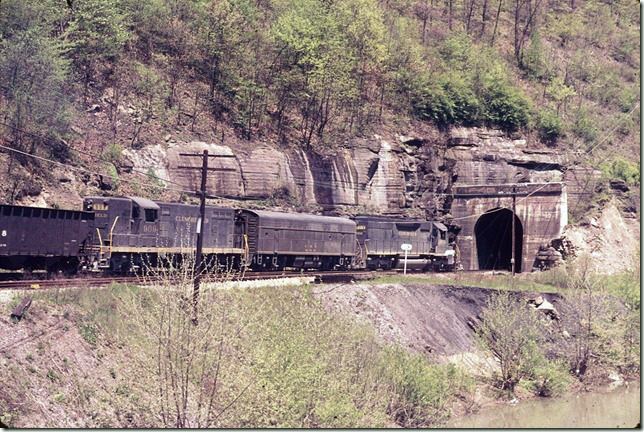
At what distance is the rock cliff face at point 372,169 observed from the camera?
5119 centimetres

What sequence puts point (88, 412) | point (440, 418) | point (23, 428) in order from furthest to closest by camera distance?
point (440, 418) → point (88, 412) → point (23, 428)

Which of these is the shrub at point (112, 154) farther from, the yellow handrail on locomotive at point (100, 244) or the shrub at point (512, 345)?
the shrub at point (512, 345)

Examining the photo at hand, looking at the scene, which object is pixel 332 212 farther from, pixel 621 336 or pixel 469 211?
pixel 621 336

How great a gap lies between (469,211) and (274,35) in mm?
21747

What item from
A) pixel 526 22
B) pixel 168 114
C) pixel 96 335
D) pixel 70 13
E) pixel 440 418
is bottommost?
pixel 440 418

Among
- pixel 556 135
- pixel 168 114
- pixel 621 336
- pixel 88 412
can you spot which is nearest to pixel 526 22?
pixel 556 135

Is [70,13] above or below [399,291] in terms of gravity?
above

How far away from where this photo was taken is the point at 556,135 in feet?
242

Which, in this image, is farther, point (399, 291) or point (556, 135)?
point (556, 135)

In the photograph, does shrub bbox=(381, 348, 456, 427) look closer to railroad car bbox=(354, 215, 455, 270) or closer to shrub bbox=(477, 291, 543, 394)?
shrub bbox=(477, 291, 543, 394)

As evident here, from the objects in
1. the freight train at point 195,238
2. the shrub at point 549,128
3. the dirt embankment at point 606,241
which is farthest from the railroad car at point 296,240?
the shrub at point 549,128

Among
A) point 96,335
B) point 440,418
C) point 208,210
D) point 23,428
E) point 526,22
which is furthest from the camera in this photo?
point 526,22

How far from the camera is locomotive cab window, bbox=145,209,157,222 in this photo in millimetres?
35706

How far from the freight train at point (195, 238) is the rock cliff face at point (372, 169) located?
732 centimetres
